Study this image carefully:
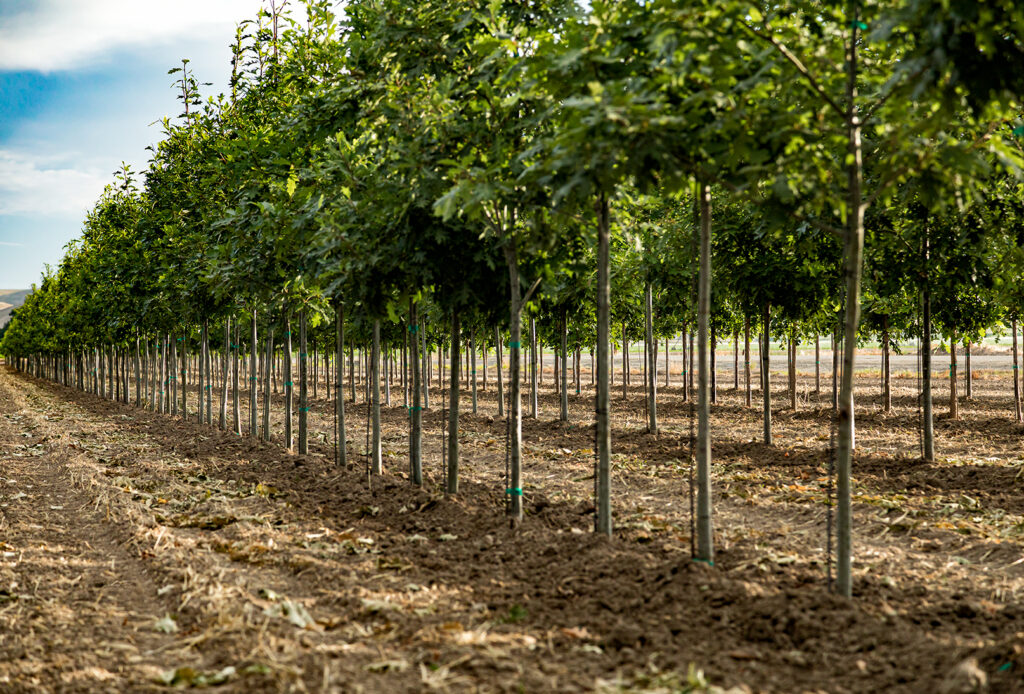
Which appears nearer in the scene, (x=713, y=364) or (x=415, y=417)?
(x=415, y=417)

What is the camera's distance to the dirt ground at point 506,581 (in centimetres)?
434

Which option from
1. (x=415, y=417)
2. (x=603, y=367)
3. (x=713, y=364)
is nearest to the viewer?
(x=603, y=367)

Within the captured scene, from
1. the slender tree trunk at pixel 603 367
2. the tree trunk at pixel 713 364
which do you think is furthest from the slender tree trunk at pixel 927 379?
the slender tree trunk at pixel 603 367

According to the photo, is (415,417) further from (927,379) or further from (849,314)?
(927,379)

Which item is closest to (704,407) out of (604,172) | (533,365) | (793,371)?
(604,172)

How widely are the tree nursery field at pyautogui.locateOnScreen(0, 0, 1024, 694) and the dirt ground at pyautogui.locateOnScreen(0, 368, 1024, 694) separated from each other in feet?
0.13

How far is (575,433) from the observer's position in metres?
16.1

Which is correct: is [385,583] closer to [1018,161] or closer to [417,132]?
[417,132]

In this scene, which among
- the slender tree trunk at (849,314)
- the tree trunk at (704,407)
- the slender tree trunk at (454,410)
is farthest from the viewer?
the slender tree trunk at (454,410)

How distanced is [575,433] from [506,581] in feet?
33.2

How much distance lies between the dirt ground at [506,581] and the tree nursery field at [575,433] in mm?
39

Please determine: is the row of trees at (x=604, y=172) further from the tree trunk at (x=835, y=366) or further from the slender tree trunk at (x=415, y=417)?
the tree trunk at (x=835, y=366)

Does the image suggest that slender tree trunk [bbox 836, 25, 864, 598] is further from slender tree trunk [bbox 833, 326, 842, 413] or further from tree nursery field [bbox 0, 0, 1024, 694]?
slender tree trunk [bbox 833, 326, 842, 413]

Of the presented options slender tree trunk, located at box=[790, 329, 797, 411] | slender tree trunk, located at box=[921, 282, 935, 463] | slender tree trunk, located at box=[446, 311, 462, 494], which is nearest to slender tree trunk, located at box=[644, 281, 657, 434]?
slender tree trunk, located at box=[790, 329, 797, 411]
